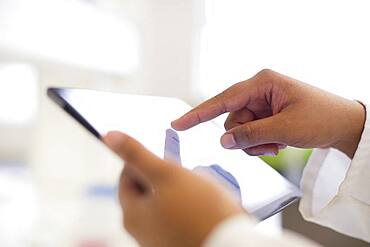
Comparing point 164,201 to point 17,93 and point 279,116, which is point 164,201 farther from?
point 17,93

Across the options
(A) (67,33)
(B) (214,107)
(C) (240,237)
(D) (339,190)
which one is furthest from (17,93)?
(C) (240,237)

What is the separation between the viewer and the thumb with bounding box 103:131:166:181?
254 millimetres

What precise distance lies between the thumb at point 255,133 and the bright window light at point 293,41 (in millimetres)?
715

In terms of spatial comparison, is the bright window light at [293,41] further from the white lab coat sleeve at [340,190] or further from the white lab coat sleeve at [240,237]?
the white lab coat sleeve at [240,237]

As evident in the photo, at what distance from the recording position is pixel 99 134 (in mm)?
300

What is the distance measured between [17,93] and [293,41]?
769 mm

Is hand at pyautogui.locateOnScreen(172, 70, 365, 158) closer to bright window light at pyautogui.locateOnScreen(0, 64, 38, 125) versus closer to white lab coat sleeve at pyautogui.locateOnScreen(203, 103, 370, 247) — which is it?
white lab coat sleeve at pyautogui.locateOnScreen(203, 103, 370, 247)

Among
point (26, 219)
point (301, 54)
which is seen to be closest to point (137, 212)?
point (26, 219)

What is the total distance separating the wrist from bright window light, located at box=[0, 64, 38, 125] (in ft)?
2.16

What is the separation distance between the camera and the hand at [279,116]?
461mm

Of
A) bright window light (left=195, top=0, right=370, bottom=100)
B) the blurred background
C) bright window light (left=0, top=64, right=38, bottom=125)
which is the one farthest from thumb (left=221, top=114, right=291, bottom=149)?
bright window light (left=195, top=0, right=370, bottom=100)

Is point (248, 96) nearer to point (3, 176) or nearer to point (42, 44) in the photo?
point (42, 44)

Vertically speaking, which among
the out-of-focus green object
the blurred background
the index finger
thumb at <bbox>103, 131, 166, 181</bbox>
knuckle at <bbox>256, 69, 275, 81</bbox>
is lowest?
the out-of-focus green object

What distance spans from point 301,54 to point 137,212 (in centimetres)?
103
